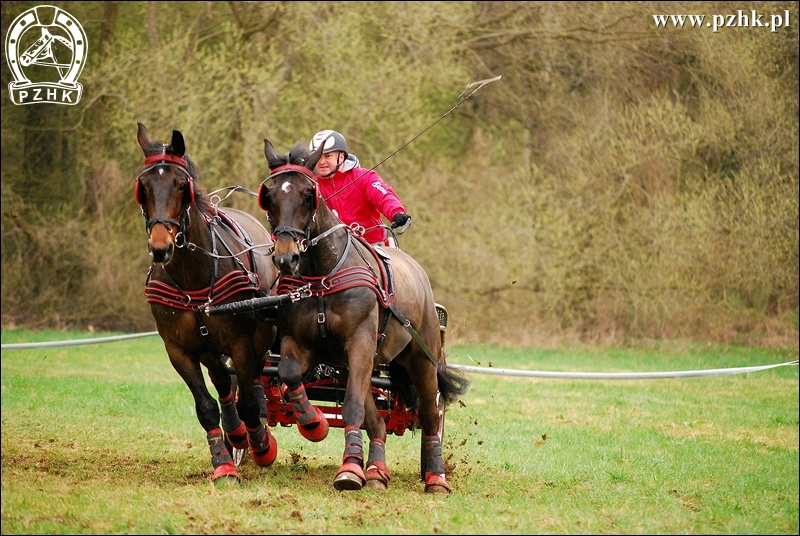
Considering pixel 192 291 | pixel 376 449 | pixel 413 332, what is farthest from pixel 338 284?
Result: pixel 376 449

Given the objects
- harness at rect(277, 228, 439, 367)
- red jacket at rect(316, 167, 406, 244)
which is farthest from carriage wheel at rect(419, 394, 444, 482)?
red jacket at rect(316, 167, 406, 244)

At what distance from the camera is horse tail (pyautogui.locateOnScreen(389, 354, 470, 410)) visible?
682 cm

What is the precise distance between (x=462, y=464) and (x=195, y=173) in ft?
10.5

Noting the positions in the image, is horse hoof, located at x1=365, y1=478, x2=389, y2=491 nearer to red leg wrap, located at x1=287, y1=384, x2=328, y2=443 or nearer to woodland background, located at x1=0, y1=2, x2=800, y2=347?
red leg wrap, located at x1=287, y1=384, x2=328, y2=443

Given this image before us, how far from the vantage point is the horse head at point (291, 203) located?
523 cm

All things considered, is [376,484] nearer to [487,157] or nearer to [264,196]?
[264,196]

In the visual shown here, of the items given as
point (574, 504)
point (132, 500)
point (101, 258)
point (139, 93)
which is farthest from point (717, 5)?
point (132, 500)

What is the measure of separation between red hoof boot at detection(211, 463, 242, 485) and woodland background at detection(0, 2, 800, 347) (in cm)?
1335

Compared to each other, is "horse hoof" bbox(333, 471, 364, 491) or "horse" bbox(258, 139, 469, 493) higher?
"horse" bbox(258, 139, 469, 493)

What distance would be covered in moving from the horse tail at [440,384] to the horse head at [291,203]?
65.6 inches

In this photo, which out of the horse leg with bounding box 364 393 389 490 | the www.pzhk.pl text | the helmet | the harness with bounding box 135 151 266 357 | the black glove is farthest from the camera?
the www.pzhk.pl text

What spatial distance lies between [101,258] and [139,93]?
375cm

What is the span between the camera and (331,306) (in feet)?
18.4

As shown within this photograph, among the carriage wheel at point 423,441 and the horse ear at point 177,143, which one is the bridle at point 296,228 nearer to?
the horse ear at point 177,143
